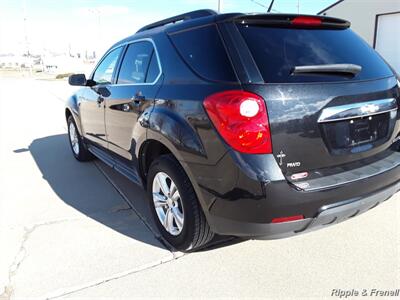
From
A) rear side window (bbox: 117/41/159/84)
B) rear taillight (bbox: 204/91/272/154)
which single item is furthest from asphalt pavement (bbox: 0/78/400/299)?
rear side window (bbox: 117/41/159/84)

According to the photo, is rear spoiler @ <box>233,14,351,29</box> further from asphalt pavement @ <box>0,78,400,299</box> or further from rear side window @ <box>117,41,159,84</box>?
asphalt pavement @ <box>0,78,400,299</box>

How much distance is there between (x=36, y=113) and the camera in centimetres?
1105

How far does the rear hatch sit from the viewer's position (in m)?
2.19

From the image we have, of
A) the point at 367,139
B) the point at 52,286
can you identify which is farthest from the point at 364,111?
the point at 52,286

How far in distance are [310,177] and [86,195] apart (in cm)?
286

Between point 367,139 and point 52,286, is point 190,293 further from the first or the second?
point 367,139

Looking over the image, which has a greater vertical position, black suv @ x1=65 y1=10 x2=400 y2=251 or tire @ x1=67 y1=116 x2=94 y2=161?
black suv @ x1=65 y1=10 x2=400 y2=251

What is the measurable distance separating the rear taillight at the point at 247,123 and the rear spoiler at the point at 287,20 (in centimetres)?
58

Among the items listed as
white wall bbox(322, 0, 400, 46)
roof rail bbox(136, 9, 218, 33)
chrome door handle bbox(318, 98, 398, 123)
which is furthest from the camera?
white wall bbox(322, 0, 400, 46)

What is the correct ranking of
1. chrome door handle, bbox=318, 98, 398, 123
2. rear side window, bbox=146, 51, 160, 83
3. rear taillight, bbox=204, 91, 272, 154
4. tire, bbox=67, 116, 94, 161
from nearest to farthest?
rear taillight, bbox=204, 91, 272, 154
chrome door handle, bbox=318, 98, 398, 123
rear side window, bbox=146, 51, 160, 83
tire, bbox=67, 116, 94, 161

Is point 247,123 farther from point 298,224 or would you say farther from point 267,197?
point 298,224

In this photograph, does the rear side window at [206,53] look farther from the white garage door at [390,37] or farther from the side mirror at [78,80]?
the white garage door at [390,37]

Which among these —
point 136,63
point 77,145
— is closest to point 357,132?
point 136,63

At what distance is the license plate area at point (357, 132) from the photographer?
230 cm
